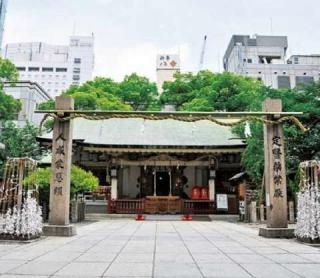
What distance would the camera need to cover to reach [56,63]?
96812 mm

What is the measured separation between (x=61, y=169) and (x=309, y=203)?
295 inches

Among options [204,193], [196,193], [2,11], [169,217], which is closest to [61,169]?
[169,217]

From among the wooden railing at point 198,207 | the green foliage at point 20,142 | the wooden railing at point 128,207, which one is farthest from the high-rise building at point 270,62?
the wooden railing at point 128,207

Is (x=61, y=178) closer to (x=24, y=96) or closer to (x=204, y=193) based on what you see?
(x=204, y=193)

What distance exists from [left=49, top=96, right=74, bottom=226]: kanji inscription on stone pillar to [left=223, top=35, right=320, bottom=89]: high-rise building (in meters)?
49.9

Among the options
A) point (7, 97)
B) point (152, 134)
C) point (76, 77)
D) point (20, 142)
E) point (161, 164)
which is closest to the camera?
point (161, 164)

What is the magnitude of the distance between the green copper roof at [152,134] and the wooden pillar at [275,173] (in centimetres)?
1027

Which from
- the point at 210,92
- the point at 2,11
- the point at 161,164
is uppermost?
the point at 2,11

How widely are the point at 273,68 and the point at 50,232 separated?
2171 inches

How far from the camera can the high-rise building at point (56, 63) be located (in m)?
95.4

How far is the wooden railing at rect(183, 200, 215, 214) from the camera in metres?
22.4

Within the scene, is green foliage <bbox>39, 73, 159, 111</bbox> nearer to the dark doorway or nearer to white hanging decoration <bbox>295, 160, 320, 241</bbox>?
the dark doorway

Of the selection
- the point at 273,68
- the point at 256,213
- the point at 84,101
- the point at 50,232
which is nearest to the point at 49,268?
the point at 50,232

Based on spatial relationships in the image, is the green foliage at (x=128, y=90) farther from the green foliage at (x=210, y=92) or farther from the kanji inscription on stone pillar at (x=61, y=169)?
the kanji inscription on stone pillar at (x=61, y=169)
